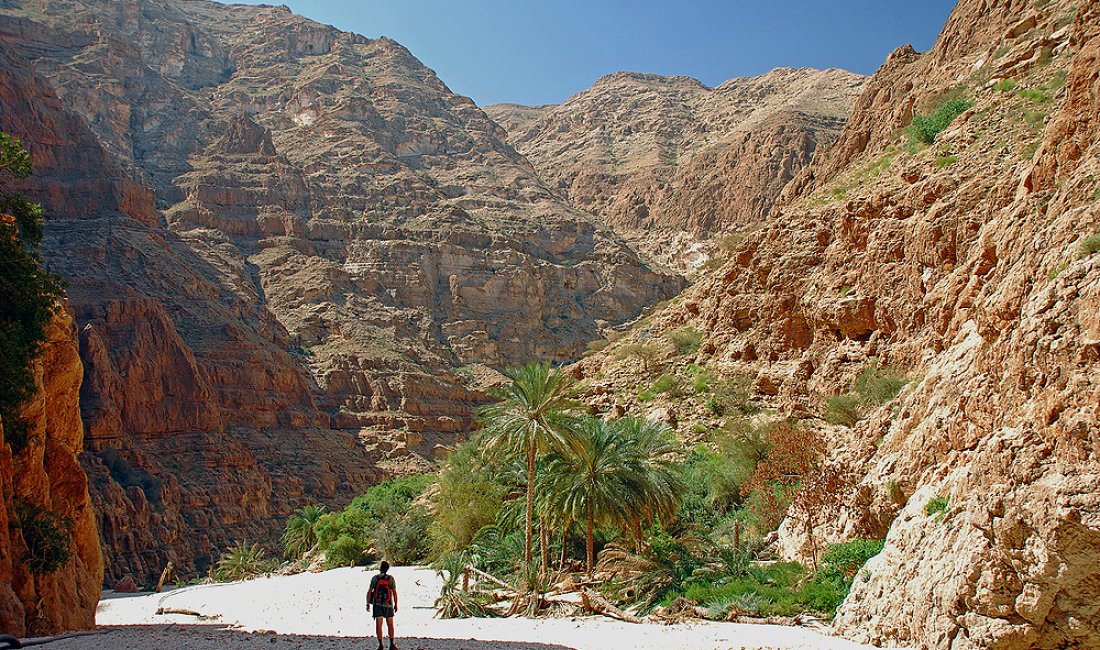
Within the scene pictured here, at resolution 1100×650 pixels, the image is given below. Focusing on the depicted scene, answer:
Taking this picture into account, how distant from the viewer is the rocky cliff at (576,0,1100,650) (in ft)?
33.6

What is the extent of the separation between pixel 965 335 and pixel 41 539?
1922cm

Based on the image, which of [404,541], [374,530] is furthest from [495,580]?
[374,530]

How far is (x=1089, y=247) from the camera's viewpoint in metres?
11.7

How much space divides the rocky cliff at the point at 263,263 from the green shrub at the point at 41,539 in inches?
1357

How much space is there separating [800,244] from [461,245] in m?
66.5

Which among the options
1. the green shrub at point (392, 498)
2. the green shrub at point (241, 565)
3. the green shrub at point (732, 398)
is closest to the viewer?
the green shrub at point (732, 398)

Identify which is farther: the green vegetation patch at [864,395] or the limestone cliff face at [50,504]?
the green vegetation patch at [864,395]

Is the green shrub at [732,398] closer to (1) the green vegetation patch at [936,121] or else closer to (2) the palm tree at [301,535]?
(1) the green vegetation patch at [936,121]

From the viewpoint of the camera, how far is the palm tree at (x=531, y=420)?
21781 millimetres

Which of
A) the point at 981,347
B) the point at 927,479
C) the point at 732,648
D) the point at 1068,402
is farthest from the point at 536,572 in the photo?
the point at 1068,402

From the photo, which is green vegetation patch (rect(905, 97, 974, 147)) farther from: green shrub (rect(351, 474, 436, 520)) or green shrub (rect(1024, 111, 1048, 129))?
green shrub (rect(351, 474, 436, 520))

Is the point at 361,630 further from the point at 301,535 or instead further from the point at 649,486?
the point at 301,535

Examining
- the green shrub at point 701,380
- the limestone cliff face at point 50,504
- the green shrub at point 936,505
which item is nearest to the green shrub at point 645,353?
Result: the green shrub at point 701,380

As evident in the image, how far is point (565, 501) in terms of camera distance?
72.6 feet
